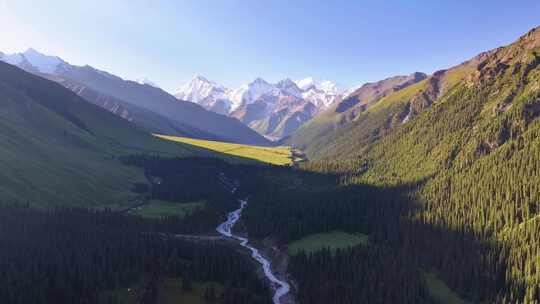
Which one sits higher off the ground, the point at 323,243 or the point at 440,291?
the point at 323,243

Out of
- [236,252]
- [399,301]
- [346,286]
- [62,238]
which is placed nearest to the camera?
[399,301]

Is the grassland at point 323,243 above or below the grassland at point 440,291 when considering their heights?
above

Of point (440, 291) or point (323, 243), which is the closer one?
point (440, 291)

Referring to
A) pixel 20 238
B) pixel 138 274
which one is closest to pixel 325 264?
pixel 138 274

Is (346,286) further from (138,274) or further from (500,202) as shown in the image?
(500,202)
